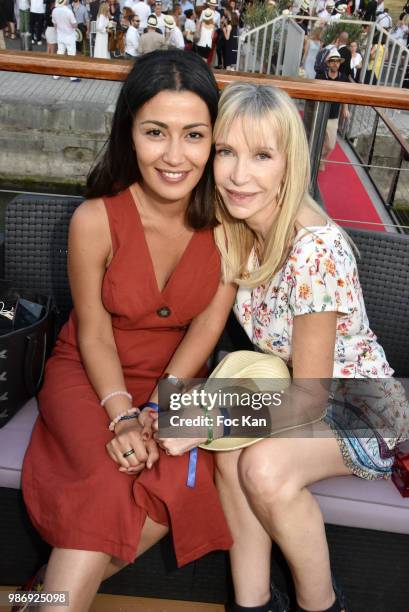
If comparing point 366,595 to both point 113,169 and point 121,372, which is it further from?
point 113,169

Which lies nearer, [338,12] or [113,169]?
[113,169]

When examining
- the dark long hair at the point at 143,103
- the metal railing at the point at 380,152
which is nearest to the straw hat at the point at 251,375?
the dark long hair at the point at 143,103

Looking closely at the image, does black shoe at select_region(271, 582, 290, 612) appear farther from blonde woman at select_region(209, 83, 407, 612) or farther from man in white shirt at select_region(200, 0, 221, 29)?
man in white shirt at select_region(200, 0, 221, 29)

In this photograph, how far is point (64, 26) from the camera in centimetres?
1127

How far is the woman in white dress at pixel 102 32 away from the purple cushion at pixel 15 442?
1075 cm

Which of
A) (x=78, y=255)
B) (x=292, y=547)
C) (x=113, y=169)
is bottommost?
(x=292, y=547)

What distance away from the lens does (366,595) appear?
1.93 m

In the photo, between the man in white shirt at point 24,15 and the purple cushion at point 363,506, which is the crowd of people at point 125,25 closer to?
the man in white shirt at point 24,15

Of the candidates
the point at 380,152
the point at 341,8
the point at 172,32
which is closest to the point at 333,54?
the point at 380,152

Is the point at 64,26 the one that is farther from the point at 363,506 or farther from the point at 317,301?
the point at 363,506

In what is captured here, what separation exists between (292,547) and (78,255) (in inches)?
37.4

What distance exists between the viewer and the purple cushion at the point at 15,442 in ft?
5.72

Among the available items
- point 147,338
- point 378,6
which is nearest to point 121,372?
point 147,338

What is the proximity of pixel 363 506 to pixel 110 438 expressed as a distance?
0.67m
